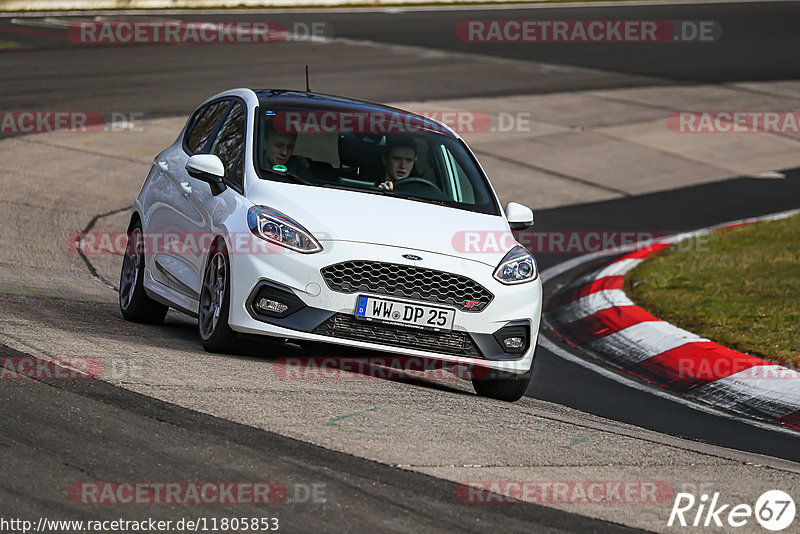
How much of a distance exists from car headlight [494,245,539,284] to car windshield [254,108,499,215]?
539 millimetres

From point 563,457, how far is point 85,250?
7.34m

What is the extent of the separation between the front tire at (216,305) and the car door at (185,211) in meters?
0.17

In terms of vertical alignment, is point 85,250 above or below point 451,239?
below

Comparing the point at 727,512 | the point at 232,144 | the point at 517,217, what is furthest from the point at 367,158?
the point at 727,512

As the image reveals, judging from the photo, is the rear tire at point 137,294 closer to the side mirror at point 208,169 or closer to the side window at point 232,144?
the side window at point 232,144

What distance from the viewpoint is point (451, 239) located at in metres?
7.56

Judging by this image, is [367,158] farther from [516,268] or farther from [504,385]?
[504,385]

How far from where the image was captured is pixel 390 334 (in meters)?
7.28

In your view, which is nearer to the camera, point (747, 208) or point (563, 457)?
point (563, 457)

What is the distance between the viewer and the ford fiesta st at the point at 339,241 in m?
7.25

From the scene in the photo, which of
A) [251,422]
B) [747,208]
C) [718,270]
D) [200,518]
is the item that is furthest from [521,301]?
[747,208]

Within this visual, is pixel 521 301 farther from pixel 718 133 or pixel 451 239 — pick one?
pixel 718 133

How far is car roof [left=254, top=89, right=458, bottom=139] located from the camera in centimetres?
867

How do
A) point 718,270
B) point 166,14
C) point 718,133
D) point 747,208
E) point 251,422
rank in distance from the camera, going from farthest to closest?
point 166,14 → point 718,133 → point 747,208 → point 718,270 → point 251,422
